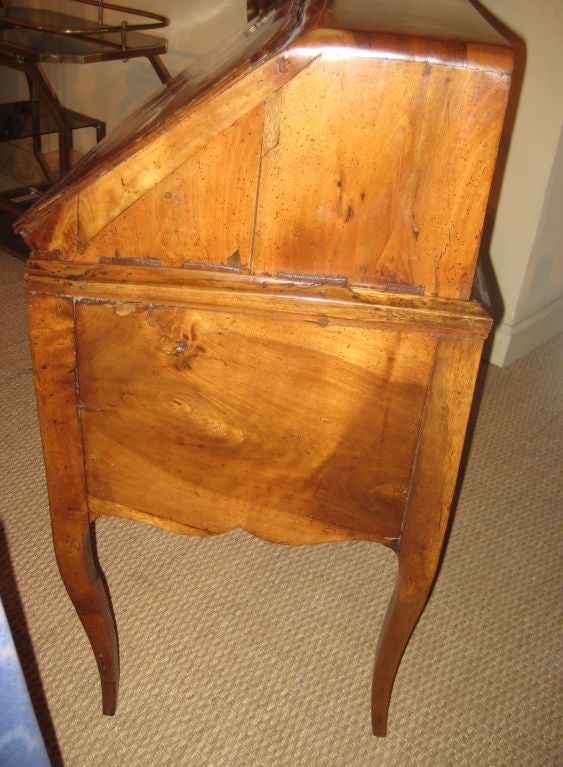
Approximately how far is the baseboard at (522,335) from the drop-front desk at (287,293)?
1282 millimetres

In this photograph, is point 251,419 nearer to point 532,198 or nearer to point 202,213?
Answer: point 202,213

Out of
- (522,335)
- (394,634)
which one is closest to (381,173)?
(394,634)

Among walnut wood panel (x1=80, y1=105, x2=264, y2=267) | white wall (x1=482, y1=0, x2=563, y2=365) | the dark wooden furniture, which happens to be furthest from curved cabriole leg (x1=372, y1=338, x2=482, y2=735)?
the dark wooden furniture

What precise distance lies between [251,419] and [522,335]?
57.7 inches

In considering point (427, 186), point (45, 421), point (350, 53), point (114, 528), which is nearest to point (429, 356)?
point (427, 186)

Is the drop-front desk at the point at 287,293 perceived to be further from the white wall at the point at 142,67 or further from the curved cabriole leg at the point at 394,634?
the white wall at the point at 142,67

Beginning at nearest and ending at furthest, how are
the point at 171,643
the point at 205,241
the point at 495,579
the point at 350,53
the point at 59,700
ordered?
1. the point at 350,53
2. the point at 205,241
3. the point at 59,700
4. the point at 171,643
5. the point at 495,579

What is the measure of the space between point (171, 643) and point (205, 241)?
0.79 m

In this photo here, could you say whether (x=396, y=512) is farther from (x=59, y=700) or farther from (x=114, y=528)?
(x=114, y=528)

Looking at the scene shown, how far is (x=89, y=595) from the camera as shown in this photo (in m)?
0.98

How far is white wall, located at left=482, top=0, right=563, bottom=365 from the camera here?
1673mm

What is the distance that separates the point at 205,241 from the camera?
2.44 ft

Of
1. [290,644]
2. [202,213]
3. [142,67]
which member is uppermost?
[202,213]

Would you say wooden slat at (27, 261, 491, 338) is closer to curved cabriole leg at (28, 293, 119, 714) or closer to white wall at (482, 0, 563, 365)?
curved cabriole leg at (28, 293, 119, 714)
